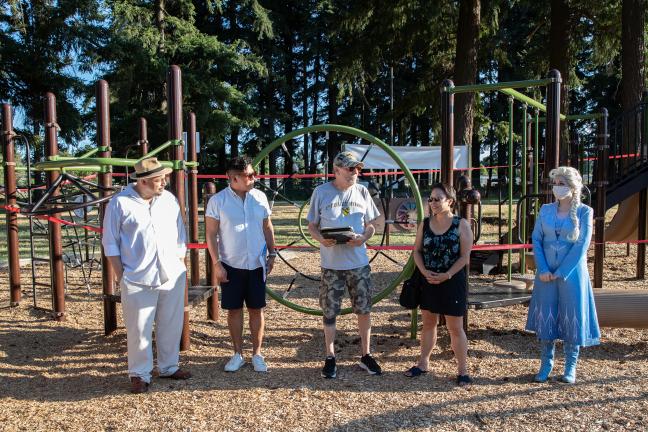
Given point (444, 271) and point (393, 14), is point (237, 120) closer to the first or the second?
point (393, 14)

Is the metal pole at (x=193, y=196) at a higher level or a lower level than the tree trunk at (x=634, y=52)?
lower

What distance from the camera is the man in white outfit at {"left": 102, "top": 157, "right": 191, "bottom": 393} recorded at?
12.4ft

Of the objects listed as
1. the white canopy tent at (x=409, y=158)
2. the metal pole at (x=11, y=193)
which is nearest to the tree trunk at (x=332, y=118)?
the white canopy tent at (x=409, y=158)

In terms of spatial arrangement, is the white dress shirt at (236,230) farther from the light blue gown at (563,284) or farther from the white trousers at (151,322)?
the light blue gown at (563,284)

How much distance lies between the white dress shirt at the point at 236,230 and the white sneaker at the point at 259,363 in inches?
26.8

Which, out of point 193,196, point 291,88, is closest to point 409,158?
point 193,196

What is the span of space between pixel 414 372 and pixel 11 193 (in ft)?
15.1

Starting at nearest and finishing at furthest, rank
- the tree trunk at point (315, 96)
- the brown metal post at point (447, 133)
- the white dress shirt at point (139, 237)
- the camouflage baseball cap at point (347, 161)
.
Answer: the white dress shirt at point (139, 237), the camouflage baseball cap at point (347, 161), the brown metal post at point (447, 133), the tree trunk at point (315, 96)

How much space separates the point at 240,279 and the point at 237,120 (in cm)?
2287

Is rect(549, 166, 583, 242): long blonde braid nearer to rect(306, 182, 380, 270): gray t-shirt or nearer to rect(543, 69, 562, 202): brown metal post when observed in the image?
rect(543, 69, 562, 202): brown metal post

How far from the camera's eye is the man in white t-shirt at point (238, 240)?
4238mm

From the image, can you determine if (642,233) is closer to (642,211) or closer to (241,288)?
(642,211)

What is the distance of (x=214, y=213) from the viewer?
13.9 ft

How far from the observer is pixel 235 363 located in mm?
4371
